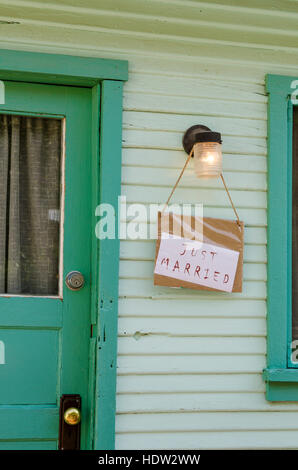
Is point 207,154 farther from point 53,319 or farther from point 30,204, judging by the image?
point 53,319

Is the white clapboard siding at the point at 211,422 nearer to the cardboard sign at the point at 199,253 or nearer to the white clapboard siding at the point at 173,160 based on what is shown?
the cardboard sign at the point at 199,253

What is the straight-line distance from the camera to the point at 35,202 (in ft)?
10.8

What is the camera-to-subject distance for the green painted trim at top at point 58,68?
315cm

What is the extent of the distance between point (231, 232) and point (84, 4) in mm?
1490

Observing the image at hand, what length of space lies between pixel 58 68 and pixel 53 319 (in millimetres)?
1376

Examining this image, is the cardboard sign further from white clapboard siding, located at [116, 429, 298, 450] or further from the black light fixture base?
white clapboard siding, located at [116, 429, 298, 450]

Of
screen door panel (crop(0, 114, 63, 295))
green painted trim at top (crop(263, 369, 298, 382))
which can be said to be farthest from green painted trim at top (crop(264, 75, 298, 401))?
screen door panel (crop(0, 114, 63, 295))

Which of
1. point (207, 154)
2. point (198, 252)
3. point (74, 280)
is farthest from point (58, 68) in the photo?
point (198, 252)

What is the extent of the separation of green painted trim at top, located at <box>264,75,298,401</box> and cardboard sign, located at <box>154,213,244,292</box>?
21 cm

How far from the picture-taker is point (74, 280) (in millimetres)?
3207

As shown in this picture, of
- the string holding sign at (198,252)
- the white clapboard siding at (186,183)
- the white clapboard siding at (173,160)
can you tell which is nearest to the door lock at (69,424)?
the white clapboard siding at (186,183)

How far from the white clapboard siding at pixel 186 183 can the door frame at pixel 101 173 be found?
61 millimetres

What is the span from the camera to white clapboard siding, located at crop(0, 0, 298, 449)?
3201 mm
